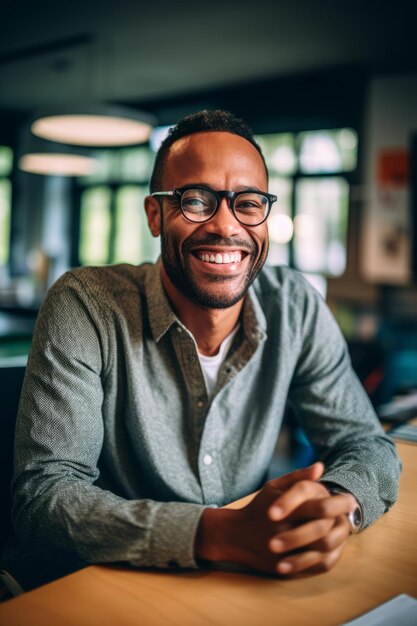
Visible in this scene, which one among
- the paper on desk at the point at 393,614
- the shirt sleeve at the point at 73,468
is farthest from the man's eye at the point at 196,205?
the paper on desk at the point at 393,614

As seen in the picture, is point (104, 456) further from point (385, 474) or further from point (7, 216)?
point (7, 216)

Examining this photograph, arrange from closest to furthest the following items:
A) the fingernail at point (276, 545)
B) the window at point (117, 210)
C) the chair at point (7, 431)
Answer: the fingernail at point (276, 545), the chair at point (7, 431), the window at point (117, 210)

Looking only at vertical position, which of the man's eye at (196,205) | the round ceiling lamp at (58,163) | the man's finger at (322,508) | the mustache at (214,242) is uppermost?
the round ceiling lamp at (58,163)

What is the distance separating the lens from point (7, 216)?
374 inches

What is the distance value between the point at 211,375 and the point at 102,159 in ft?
25.9

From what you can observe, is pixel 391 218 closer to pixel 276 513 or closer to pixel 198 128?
pixel 198 128

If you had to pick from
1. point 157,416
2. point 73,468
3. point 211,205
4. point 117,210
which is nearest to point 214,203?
point 211,205

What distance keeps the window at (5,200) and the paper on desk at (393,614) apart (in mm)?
9390

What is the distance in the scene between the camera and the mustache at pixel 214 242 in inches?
53.5

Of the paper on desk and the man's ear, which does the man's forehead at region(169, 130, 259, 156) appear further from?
the paper on desk

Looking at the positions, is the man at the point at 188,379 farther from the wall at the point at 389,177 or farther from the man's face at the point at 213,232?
the wall at the point at 389,177

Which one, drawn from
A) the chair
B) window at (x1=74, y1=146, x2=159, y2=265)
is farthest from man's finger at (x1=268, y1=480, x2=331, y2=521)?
window at (x1=74, y1=146, x2=159, y2=265)

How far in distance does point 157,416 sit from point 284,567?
515 millimetres

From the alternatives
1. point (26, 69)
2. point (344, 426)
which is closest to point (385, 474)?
point (344, 426)
